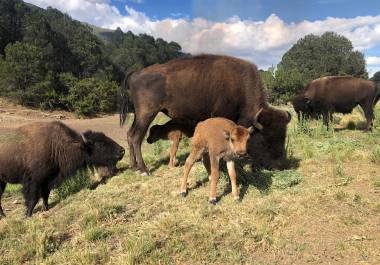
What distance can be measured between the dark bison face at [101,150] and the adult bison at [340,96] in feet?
28.6

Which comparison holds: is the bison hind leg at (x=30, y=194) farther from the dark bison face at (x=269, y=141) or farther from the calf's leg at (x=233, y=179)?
the dark bison face at (x=269, y=141)

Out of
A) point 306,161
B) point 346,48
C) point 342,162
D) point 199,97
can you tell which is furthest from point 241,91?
point 346,48

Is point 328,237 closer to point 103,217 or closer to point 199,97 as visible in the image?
point 103,217

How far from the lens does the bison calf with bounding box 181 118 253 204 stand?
6.07 metres

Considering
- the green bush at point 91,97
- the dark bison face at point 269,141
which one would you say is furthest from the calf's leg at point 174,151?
the green bush at point 91,97

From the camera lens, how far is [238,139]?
6.06m

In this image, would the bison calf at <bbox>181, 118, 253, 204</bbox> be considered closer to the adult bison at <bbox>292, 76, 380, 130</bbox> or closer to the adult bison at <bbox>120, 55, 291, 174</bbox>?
the adult bison at <bbox>120, 55, 291, 174</bbox>

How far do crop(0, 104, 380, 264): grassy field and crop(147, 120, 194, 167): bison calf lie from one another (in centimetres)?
117

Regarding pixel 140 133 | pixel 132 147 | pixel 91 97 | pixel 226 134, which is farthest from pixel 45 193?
pixel 91 97

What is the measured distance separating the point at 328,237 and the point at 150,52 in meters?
71.1

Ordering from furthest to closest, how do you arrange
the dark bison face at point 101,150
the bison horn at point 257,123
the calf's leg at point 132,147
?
the calf's leg at point 132,147, the dark bison face at point 101,150, the bison horn at point 257,123

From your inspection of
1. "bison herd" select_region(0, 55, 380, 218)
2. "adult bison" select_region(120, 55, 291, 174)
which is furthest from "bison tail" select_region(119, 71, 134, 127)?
"adult bison" select_region(120, 55, 291, 174)

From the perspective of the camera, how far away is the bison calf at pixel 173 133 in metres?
9.41

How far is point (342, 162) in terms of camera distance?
8102 mm
